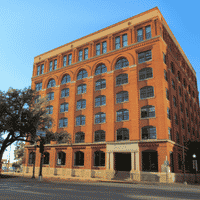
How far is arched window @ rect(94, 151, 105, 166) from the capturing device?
36.6 m

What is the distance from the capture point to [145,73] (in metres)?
36.2

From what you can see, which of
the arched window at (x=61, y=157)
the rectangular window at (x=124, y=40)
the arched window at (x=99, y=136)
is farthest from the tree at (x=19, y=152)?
the rectangular window at (x=124, y=40)

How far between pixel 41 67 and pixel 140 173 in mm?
34473

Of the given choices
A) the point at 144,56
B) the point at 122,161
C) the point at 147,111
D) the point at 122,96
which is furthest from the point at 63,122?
the point at 144,56

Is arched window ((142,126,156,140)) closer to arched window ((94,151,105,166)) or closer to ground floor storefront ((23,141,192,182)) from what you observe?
ground floor storefront ((23,141,192,182))

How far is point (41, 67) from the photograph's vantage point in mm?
52562

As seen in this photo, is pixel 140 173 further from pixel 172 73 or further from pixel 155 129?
pixel 172 73

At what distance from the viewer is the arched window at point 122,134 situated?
35.1m

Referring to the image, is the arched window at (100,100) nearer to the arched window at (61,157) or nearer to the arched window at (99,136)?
the arched window at (99,136)

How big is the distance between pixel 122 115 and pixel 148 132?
17.9ft

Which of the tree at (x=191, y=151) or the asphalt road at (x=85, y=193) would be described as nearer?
the asphalt road at (x=85, y=193)

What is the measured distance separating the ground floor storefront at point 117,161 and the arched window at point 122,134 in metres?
1.07

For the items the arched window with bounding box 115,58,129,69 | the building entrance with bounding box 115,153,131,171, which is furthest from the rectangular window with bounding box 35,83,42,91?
the building entrance with bounding box 115,153,131,171

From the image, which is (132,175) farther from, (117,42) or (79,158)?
(117,42)
